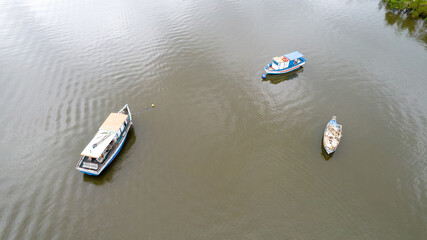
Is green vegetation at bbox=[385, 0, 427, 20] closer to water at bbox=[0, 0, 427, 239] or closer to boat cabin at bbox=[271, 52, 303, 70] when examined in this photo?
water at bbox=[0, 0, 427, 239]

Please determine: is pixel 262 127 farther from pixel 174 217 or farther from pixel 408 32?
pixel 408 32

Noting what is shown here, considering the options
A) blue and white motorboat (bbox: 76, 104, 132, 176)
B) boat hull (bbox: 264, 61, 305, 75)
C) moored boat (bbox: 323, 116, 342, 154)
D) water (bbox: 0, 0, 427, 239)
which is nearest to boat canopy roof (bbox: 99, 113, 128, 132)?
blue and white motorboat (bbox: 76, 104, 132, 176)

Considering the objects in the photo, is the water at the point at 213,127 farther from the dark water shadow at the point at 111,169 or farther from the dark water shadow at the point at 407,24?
the dark water shadow at the point at 407,24

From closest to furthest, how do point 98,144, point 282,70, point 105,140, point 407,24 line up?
point 98,144 < point 105,140 < point 282,70 < point 407,24

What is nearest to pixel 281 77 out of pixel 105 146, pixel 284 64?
pixel 284 64

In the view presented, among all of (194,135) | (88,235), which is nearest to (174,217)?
(88,235)

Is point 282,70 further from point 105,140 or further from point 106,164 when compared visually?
point 106,164
